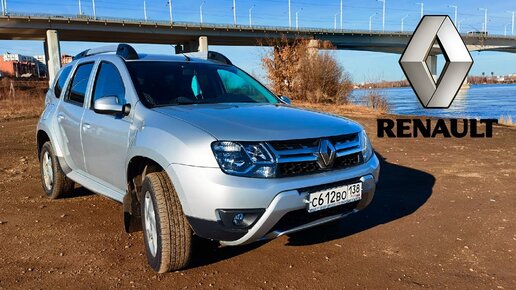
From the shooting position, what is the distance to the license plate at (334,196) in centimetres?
308

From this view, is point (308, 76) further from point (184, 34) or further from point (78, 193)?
point (184, 34)

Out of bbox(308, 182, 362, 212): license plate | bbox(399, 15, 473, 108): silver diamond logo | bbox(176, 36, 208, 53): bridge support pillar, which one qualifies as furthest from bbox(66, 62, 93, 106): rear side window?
bbox(176, 36, 208, 53): bridge support pillar

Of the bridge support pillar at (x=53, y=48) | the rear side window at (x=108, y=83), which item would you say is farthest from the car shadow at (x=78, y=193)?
the bridge support pillar at (x=53, y=48)

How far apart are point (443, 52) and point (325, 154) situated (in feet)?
60.2

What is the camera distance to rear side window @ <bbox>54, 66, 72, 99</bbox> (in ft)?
17.5

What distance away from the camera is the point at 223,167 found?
2904 millimetres

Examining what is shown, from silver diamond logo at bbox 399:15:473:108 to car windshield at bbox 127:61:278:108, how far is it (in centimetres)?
1632

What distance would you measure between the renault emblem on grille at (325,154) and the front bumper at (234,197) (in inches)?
3.9

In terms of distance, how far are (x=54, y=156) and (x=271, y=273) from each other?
3.28 meters

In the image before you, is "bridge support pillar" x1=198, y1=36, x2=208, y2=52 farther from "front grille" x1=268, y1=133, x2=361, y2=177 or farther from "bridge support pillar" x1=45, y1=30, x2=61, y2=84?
"front grille" x1=268, y1=133, x2=361, y2=177

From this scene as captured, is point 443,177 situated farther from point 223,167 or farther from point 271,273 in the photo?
point 223,167

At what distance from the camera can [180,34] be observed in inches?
2135

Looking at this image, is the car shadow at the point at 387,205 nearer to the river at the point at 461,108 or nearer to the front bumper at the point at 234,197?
the front bumper at the point at 234,197

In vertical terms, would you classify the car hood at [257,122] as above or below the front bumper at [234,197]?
above
